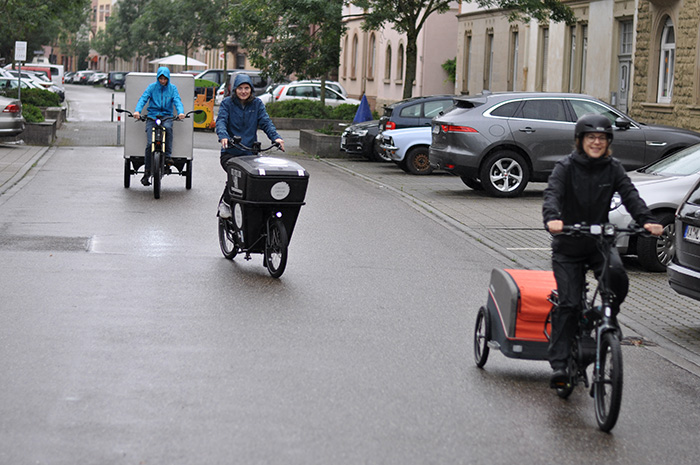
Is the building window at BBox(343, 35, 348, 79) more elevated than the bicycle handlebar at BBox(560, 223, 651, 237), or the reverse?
the building window at BBox(343, 35, 348, 79)

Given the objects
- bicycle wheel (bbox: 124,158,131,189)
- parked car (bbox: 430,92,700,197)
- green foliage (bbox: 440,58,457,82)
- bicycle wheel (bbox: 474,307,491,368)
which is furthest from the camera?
green foliage (bbox: 440,58,457,82)

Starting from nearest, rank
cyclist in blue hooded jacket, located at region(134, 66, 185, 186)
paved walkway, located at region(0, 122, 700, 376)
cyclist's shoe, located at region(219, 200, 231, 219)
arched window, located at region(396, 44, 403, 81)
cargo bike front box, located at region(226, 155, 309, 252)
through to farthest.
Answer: paved walkway, located at region(0, 122, 700, 376) → cargo bike front box, located at region(226, 155, 309, 252) → cyclist's shoe, located at region(219, 200, 231, 219) → cyclist in blue hooded jacket, located at region(134, 66, 185, 186) → arched window, located at region(396, 44, 403, 81)

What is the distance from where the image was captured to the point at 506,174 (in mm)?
19094

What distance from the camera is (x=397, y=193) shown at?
19.2 metres

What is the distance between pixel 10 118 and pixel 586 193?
2115cm

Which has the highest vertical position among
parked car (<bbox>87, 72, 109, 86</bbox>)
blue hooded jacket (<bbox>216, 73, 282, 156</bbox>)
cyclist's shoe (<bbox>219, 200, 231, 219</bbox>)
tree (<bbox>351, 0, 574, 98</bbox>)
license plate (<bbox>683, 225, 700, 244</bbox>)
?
tree (<bbox>351, 0, 574, 98</bbox>)

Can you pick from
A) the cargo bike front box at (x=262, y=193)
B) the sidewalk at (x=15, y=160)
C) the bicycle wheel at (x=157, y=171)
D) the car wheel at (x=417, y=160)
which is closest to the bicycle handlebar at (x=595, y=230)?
the cargo bike front box at (x=262, y=193)

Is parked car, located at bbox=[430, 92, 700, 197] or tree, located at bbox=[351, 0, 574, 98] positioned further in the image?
tree, located at bbox=[351, 0, 574, 98]

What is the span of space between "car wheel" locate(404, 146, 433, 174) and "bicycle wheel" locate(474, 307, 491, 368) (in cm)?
1591

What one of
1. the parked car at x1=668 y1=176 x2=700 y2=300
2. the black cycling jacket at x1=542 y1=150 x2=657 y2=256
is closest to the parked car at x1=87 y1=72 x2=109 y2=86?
the parked car at x1=668 y1=176 x2=700 y2=300

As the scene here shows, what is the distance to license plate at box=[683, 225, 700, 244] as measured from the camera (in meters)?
8.53

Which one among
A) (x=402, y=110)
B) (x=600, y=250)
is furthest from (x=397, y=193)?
(x=600, y=250)

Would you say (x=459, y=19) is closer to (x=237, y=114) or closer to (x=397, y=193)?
(x=397, y=193)

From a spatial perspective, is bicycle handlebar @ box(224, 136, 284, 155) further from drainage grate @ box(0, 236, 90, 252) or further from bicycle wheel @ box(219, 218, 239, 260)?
drainage grate @ box(0, 236, 90, 252)
